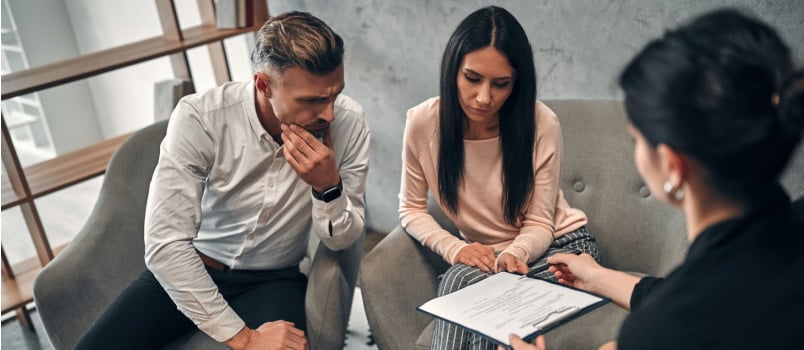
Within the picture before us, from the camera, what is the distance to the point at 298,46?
61.1 inches

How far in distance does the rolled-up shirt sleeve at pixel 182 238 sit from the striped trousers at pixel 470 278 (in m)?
0.46

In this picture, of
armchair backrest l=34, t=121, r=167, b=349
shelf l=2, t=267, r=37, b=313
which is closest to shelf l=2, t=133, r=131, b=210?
shelf l=2, t=267, r=37, b=313

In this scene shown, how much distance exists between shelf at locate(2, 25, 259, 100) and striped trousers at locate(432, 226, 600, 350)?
140 centimetres

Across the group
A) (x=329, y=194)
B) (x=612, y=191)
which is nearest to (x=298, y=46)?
(x=329, y=194)

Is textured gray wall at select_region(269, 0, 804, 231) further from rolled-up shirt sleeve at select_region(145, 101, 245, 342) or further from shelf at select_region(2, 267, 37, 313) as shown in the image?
shelf at select_region(2, 267, 37, 313)

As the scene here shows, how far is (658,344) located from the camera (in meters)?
0.85

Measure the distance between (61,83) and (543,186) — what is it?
1.63 metres

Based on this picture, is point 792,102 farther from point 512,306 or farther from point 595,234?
point 595,234

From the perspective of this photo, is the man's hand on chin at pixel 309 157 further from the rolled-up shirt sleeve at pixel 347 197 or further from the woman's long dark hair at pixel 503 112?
the woman's long dark hair at pixel 503 112

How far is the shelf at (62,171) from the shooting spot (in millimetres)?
2430

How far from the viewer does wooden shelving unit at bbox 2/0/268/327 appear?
7.74ft

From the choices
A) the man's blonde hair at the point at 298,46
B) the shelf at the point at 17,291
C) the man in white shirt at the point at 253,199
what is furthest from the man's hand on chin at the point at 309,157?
the shelf at the point at 17,291

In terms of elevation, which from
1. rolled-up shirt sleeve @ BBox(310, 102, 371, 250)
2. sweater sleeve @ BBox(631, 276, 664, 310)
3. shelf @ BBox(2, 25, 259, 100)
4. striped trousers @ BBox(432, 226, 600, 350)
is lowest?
striped trousers @ BBox(432, 226, 600, 350)

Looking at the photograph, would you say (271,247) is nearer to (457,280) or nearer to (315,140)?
(315,140)
